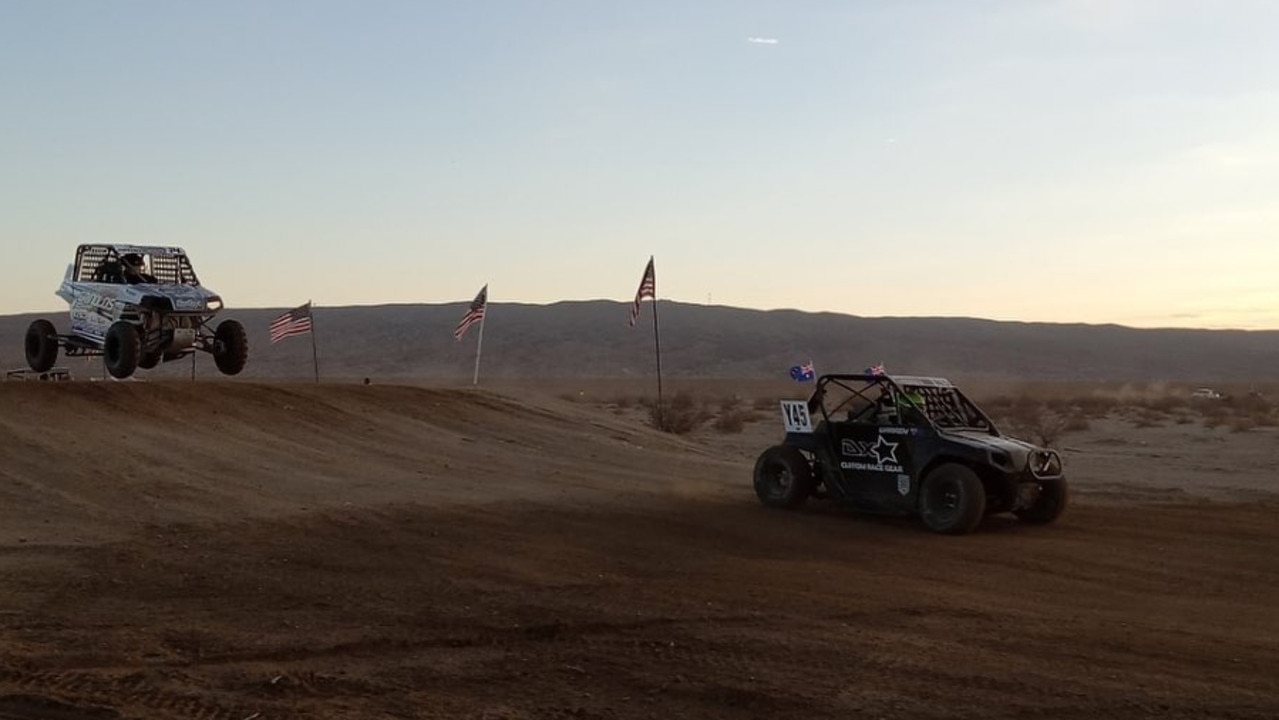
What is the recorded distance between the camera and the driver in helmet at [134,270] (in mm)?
20641

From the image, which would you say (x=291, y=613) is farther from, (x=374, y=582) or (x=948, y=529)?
(x=948, y=529)

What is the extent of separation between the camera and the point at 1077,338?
5113 inches

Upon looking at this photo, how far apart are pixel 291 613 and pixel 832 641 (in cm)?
369

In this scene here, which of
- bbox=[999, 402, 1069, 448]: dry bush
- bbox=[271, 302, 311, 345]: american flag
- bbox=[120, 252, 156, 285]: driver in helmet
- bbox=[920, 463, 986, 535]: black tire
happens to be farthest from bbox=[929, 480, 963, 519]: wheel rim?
bbox=[271, 302, 311, 345]: american flag

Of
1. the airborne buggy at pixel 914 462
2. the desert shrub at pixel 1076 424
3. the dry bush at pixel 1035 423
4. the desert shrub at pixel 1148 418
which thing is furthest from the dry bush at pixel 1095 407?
the airborne buggy at pixel 914 462

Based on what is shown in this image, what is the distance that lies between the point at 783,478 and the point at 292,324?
17.3 m

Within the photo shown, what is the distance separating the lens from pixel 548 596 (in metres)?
9.42

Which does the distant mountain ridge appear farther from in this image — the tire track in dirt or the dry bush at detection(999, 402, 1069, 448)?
the tire track in dirt

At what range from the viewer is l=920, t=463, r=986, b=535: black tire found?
42.9 ft

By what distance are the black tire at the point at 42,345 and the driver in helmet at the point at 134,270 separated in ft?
5.88

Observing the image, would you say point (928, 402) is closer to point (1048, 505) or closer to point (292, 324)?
point (1048, 505)

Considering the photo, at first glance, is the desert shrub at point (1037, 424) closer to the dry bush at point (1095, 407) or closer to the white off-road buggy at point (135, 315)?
the dry bush at point (1095, 407)

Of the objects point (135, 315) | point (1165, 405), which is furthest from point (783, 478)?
point (1165, 405)

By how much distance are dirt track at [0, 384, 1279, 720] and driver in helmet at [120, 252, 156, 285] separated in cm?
373
